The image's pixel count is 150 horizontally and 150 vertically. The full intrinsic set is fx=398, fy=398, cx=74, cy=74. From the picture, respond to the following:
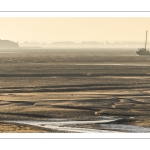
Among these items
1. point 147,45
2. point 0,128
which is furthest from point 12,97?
point 147,45

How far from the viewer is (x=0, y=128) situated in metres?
15.3

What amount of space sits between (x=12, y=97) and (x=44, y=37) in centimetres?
805

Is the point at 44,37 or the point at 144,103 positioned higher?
the point at 44,37

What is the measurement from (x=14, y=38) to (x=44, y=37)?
6.77ft

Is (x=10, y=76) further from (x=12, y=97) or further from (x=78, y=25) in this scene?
(x=12, y=97)
